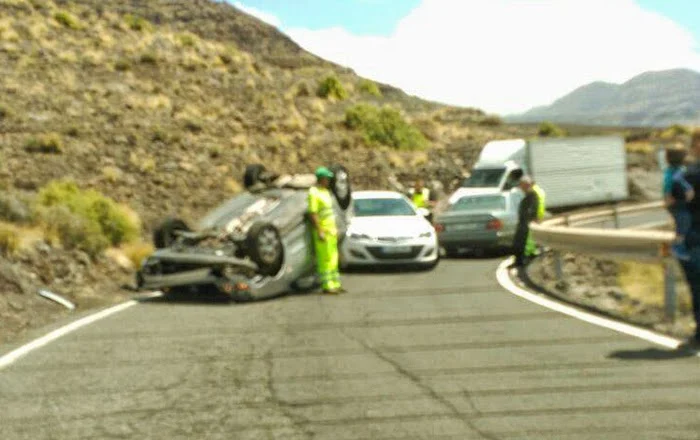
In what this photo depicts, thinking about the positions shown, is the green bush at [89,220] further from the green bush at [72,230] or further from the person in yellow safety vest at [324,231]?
the person in yellow safety vest at [324,231]

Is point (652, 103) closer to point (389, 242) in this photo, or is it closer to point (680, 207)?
point (389, 242)

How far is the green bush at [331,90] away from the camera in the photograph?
5809 centimetres

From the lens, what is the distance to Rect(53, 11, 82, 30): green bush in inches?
2265

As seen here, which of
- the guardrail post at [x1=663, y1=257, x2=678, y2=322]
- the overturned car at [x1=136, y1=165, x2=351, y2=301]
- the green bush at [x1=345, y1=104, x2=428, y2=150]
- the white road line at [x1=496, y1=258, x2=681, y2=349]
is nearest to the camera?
the white road line at [x1=496, y1=258, x2=681, y2=349]

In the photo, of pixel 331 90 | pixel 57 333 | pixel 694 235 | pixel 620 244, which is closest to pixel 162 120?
pixel 331 90

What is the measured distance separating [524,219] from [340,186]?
4.28m

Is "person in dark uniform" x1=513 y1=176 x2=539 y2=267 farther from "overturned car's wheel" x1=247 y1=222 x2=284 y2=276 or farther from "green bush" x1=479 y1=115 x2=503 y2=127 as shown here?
"green bush" x1=479 y1=115 x2=503 y2=127

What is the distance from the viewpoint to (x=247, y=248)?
1528 cm

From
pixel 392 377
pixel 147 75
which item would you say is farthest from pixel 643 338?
pixel 147 75

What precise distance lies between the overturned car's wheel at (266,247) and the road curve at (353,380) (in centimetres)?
166

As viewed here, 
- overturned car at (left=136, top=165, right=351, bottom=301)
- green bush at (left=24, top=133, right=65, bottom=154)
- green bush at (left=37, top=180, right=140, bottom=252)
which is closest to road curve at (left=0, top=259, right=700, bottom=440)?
overturned car at (left=136, top=165, right=351, bottom=301)

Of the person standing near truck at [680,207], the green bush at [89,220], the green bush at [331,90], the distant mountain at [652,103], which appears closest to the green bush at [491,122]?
the green bush at [331,90]

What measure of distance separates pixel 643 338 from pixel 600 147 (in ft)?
102

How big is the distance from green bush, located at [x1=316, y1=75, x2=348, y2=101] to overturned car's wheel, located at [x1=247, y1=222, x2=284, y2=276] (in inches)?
1674
